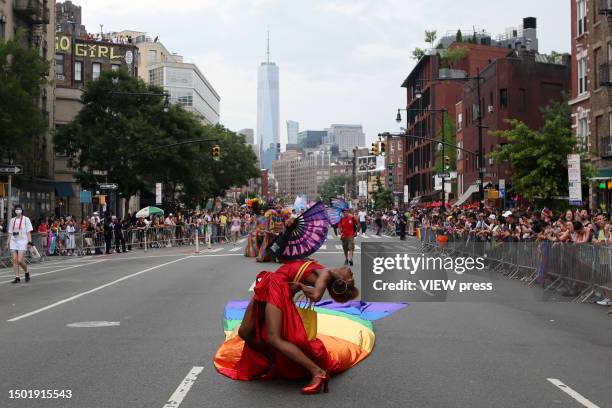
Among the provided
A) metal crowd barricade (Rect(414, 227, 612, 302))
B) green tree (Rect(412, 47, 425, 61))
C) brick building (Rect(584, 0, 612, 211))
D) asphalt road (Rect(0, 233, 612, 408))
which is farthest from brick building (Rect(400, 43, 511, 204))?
asphalt road (Rect(0, 233, 612, 408))

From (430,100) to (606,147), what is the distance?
191 feet

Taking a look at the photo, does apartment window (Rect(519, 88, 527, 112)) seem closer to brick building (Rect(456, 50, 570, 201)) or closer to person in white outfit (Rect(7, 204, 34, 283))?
brick building (Rect(456, 50, 570, 201))

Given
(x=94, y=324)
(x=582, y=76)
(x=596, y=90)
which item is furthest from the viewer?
(x=582, y=76)

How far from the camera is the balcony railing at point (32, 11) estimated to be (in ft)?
145

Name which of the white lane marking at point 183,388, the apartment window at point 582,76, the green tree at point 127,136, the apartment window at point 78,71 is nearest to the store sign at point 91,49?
the apartment window at point 78,71

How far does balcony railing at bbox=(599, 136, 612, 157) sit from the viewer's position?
34.7 metres

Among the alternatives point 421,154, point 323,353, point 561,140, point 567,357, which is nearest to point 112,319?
point 323,353

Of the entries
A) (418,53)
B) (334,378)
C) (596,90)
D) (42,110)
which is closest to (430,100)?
(418,53)

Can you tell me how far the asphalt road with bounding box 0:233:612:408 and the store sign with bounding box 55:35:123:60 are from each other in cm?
5940

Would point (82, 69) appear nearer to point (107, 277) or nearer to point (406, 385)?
point (107, 277)

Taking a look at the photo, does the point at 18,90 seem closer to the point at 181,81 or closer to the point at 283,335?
the point at 283,335

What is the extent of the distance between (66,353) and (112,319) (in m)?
2.94

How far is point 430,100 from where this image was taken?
92.4 meters

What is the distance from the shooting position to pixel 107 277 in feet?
66.2
